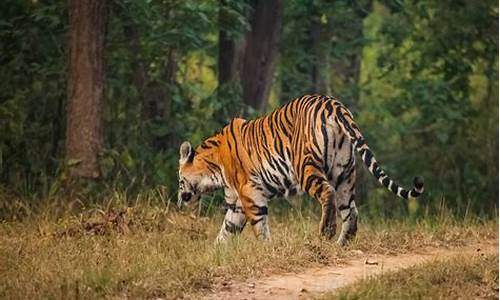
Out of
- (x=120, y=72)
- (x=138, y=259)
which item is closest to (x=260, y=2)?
(x=120, y=72)

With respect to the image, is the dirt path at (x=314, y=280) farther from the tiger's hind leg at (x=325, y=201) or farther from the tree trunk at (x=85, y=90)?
the tree trunk at (x=85, y=90)

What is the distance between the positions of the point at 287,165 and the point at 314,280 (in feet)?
7.60

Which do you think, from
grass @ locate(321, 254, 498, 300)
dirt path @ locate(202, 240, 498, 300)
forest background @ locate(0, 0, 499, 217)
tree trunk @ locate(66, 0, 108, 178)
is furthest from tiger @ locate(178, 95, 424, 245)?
tree trunk @ locate(66, 0, 108, 178)

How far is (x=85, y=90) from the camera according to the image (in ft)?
41.8

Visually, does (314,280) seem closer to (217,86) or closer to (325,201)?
(325,201)

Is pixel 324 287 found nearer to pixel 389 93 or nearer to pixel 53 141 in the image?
pixel 53 141

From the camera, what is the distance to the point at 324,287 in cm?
850

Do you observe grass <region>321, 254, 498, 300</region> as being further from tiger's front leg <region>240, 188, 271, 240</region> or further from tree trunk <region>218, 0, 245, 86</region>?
tree trunk <region>218, 0, 245, 86</region>

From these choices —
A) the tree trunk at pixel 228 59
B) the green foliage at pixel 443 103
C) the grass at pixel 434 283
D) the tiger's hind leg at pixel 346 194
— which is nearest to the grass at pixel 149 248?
the tiger's hind leg at pixel 346 194

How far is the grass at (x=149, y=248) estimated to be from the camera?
329 inches

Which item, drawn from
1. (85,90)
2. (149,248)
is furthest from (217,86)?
(149,248)

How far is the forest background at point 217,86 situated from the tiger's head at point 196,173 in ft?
1.54

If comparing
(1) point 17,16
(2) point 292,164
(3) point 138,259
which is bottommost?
(3) point 138,259

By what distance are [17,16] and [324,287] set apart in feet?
23.7
